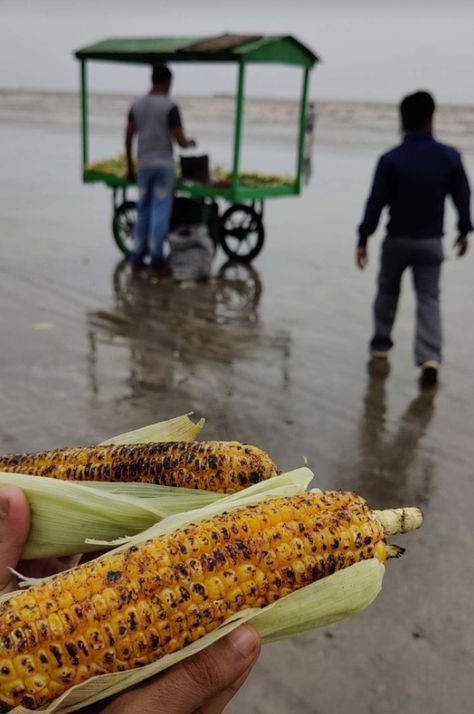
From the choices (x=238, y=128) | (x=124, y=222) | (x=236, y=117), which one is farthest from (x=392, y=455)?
(x=124, y=222)

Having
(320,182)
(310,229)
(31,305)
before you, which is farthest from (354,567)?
(320,182)

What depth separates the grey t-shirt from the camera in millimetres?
8320

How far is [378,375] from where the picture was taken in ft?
19.6

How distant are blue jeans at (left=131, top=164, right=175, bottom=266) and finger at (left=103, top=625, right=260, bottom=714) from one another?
7.70 metres

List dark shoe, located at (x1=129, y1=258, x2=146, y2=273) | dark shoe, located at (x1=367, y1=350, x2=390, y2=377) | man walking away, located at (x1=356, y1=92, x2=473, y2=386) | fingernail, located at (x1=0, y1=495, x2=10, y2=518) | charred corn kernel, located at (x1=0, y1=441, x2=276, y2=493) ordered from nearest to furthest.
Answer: fingernail, located at (x1=0, y1=495, x2=10, y2=518) → charred corn kernel, located at (x1=0, y1=441, x2=276, y2=493) → man walking away, located at (x1=356, y1=92, x2=473, y2=386) → dark shoe, located at (x1=367, y1=350, x2=390, y2=377) → dark shoe, located at (x1=129, y1=258, x2=146, y2=273)

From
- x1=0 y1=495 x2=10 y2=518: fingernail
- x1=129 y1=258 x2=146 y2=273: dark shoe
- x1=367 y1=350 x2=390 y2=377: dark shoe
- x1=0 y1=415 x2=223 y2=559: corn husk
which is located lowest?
x1=129 y1=258 x2=146 y2=273: dark shoe

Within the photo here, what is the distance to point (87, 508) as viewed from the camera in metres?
1.49

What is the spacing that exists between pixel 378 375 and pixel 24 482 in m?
4.74

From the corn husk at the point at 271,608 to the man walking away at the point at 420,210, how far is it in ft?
15.1

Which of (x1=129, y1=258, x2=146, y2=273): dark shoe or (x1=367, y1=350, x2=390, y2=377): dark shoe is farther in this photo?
(x1=129, y1=258, x2=146, y2=273): dark shoe

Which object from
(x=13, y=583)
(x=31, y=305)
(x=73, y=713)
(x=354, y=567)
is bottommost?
(x=31, y=305)

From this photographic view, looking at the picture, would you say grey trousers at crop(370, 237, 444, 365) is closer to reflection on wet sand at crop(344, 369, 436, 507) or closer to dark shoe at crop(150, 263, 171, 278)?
reflection on wet sand at crop(344, 369, 436, 507)

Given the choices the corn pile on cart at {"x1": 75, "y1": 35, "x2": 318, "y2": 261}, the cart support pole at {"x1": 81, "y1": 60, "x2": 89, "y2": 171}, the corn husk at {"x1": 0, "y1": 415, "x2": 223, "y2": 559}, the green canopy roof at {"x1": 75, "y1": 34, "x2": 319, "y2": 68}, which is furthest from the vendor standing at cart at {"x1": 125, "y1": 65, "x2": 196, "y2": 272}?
the corn husk at {"x1": 0, "y1": 415, "x2": 223, "y2": 559}

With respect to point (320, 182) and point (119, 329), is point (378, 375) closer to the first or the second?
point (119, 329)
